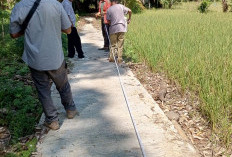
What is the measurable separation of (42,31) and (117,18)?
3515 mm

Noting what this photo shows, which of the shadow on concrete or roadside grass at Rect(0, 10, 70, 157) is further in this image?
roadside grass at Rect(0, 10, 70, 157)

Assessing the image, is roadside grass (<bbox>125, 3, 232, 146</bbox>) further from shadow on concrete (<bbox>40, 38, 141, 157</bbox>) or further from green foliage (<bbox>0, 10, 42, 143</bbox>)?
green foliage (<bbox>0, 10, 42, 143</bbox>)

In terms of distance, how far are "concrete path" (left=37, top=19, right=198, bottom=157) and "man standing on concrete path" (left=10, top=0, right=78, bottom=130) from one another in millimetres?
378

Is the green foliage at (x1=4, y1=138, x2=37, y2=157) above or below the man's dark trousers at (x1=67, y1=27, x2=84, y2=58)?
below

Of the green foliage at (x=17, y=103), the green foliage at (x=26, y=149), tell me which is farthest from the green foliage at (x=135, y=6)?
the green foliage at (x=26, y=149)

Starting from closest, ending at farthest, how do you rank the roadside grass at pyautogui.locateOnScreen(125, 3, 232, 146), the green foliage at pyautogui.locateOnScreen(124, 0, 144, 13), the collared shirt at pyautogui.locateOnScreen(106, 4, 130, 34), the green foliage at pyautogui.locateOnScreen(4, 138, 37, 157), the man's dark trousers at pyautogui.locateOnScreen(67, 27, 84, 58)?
the green foliage at pyautogui.locateOnScreen(4, 138, 37, 157) → the roadside grass at pyautogui.locateOnScreen(125, 3, 232, 146) → the collared shirt at pyautogui.locateOnScreen(106, 4, 130, 34) → the man's dark trousers at pyautogui.locateOnScreen(67, 27, 84, 58) → the green foliage at pyautogui.locateOnScreen(124, 0, 144, 13)

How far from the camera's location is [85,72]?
596 centimetres

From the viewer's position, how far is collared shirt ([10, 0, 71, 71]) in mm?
2859

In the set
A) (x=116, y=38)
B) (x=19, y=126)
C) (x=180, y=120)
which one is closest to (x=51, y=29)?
(x=19, y=126)

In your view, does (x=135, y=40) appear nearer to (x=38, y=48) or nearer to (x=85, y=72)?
(x=85, y=72)

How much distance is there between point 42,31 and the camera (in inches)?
116

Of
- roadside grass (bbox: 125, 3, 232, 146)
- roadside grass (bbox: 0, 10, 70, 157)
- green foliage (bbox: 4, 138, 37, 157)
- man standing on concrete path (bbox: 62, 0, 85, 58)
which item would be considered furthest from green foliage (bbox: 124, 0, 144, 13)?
green foliage (bbox: 4, 138, 37, 157)

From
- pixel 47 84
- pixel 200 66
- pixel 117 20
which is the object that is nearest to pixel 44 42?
pixel 47 84

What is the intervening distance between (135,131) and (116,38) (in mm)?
3689
